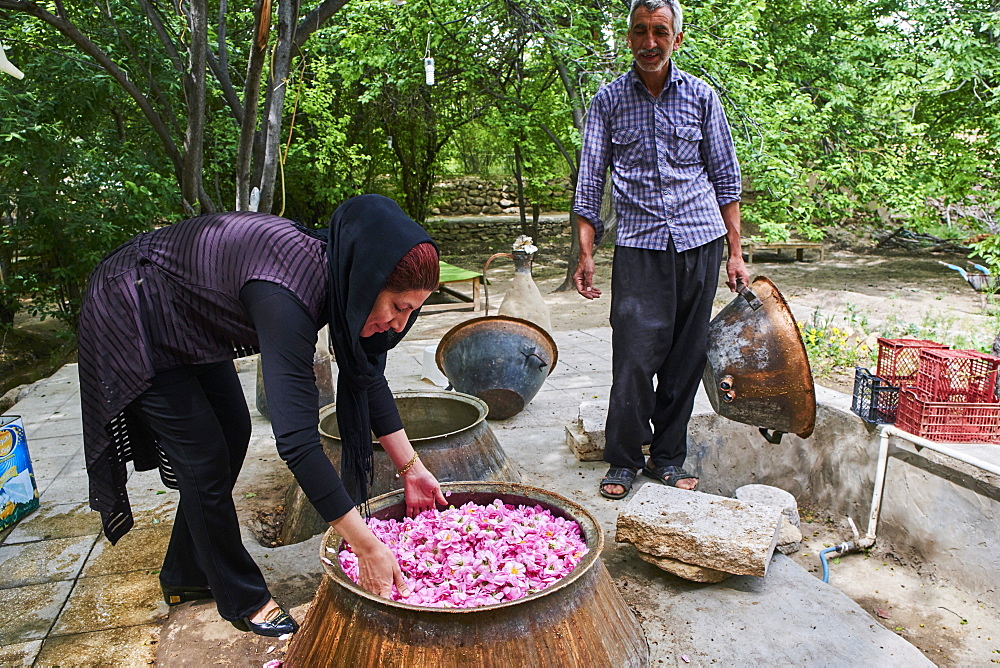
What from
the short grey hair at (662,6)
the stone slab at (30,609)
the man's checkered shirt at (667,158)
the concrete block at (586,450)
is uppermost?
the short grey hair at (662,6)

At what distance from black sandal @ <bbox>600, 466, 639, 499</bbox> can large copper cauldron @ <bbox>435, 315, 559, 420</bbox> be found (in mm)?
1127

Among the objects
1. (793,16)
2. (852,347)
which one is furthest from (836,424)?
(793,16)

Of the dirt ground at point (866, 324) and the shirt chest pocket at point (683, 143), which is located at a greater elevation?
the shirt chest pocket at point (683, 143)

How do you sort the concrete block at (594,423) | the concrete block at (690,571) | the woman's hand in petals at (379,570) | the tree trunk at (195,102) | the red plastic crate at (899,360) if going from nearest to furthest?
the woman's hand in petals at (379,570)
the concrete block at (690,571)
the red plastic crate at (899,360)
the concrete block at (594,423)
the tree trunk at (195,102)

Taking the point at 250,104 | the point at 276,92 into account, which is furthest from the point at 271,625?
the point at 276,92

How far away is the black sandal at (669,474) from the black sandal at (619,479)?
11cm

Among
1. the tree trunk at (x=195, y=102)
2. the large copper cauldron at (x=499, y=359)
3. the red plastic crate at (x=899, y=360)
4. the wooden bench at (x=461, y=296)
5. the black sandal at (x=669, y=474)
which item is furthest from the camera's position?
the wooden bench at (x=461, y=296)

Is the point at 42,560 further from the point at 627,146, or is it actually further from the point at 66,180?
the point at 66,180

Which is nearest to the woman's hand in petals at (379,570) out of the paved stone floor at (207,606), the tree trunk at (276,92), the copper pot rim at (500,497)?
the copper pot rim at (500,497)

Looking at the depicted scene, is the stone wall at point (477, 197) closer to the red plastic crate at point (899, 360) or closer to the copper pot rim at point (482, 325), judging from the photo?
the copper pot rim at point (482, 325)

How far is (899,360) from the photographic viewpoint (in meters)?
3.49

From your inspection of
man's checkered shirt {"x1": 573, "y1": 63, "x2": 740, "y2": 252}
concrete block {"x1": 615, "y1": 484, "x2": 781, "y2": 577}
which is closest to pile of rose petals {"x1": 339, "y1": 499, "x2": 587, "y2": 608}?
concrete block {"x1": 615, "y1": 484, "x2": 781, "y2": 577}

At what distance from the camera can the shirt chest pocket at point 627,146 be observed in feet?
11.0

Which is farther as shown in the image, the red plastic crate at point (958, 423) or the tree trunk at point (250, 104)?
the tree trunk at point (250, 104)
